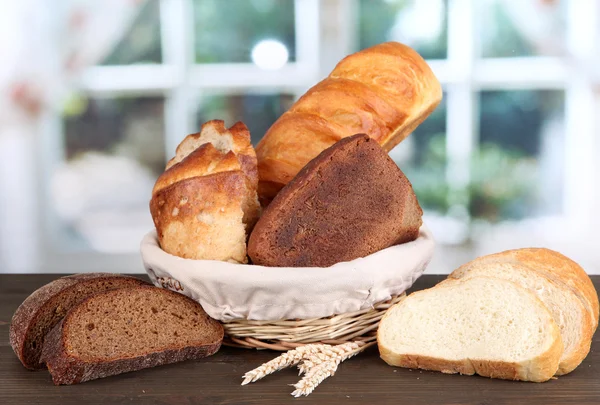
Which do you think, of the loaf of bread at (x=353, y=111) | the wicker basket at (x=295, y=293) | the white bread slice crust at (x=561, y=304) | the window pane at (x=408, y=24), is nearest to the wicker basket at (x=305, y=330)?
the wicker basket at (x=295, y=293)

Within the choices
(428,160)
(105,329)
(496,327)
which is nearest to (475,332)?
(496,327)

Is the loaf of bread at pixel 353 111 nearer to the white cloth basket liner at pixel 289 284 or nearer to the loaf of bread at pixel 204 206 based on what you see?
the loaf of bread at pixel 204 206

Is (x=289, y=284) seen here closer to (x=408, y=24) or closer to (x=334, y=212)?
(x=334, y=212)

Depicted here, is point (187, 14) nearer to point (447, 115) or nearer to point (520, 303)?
point (447, 115)

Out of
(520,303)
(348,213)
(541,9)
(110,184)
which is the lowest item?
(110,184)

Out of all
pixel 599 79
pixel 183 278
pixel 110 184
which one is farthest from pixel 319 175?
pixel 599 79

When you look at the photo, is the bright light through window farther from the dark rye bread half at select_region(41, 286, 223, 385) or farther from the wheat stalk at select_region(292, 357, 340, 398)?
the wheat stalk at select_region(292, 357, 340, 398)

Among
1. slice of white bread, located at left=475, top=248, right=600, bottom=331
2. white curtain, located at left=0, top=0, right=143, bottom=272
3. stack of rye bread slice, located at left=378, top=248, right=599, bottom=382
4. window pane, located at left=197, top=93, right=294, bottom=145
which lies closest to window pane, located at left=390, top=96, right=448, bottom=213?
window pane, located at left=197, top=93, right=294, bottom=145
